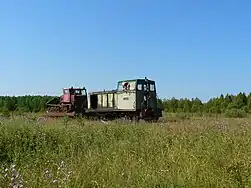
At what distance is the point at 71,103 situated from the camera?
27.6 metres

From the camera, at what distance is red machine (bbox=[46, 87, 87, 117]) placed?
2717cm

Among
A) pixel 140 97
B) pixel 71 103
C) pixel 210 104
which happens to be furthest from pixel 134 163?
pixel 210 104

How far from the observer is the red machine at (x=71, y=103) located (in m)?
27.2

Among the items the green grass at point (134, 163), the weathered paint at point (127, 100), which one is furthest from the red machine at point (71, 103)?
the green grass at point (134, 163)

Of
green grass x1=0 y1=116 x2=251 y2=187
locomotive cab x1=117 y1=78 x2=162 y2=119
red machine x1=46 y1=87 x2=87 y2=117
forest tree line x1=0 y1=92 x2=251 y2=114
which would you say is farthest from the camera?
forest tree line x1=0 y1=92 x2=251 y2=114

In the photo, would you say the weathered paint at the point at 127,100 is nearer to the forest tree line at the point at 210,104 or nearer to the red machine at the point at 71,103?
the red machine at the point at 71,103

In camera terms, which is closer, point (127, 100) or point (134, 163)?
point (134, 163)

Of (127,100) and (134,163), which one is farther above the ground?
(127,100)

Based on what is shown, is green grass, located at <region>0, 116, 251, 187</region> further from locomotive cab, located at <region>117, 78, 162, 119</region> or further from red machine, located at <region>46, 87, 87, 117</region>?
red machine, located at <region>46, 87, 87, 117</region>

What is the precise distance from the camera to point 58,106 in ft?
93.2

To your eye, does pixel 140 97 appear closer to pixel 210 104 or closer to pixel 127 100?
pixel 127 100

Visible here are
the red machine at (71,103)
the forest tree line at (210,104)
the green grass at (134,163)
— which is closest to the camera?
the green grass at (134,163)

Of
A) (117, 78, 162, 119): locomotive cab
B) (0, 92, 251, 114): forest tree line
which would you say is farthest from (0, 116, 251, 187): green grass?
(0, 92, 251, 114): forest tree line

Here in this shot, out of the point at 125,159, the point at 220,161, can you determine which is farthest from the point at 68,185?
the point at 220,161
